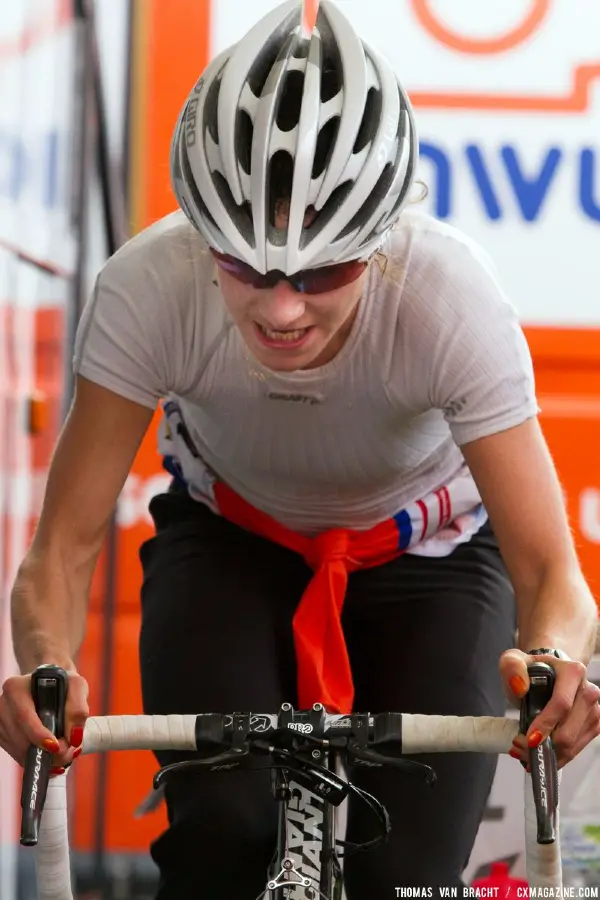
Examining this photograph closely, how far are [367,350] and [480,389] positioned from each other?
0.17m

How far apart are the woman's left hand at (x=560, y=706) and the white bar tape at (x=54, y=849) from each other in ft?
1.62

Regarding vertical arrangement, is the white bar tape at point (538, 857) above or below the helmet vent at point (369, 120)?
below

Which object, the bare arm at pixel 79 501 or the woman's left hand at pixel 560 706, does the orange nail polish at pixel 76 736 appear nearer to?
the bare arm at pixel 79 501

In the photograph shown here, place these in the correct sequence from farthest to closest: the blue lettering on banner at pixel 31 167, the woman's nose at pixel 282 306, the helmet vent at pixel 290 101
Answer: the blue lettering on banner at pixel 31 167 → the helmet vent at pixel 290 101 → the woman's nose at pixel 282 306

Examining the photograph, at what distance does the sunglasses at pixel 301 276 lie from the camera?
1.62 metres

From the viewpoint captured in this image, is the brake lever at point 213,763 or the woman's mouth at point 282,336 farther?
the woman's mouth at point 282,336

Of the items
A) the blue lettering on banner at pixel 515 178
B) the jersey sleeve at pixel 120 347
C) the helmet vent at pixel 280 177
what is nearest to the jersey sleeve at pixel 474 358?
the helmet vent at pixel 280 177

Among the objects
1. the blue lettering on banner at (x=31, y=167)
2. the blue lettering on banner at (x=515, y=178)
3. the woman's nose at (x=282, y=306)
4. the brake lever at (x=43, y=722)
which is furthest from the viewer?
the blue lettering on banner at (x=515, y=178)

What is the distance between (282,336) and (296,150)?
0.23 metres

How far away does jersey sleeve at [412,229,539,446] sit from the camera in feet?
5.77

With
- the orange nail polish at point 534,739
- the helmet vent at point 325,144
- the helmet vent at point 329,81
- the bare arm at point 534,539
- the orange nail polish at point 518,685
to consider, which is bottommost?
the orange nail polish at point 534,739

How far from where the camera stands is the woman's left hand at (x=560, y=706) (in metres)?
1.43

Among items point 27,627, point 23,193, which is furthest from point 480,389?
point 23,193

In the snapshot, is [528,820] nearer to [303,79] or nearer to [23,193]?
[303,79]
